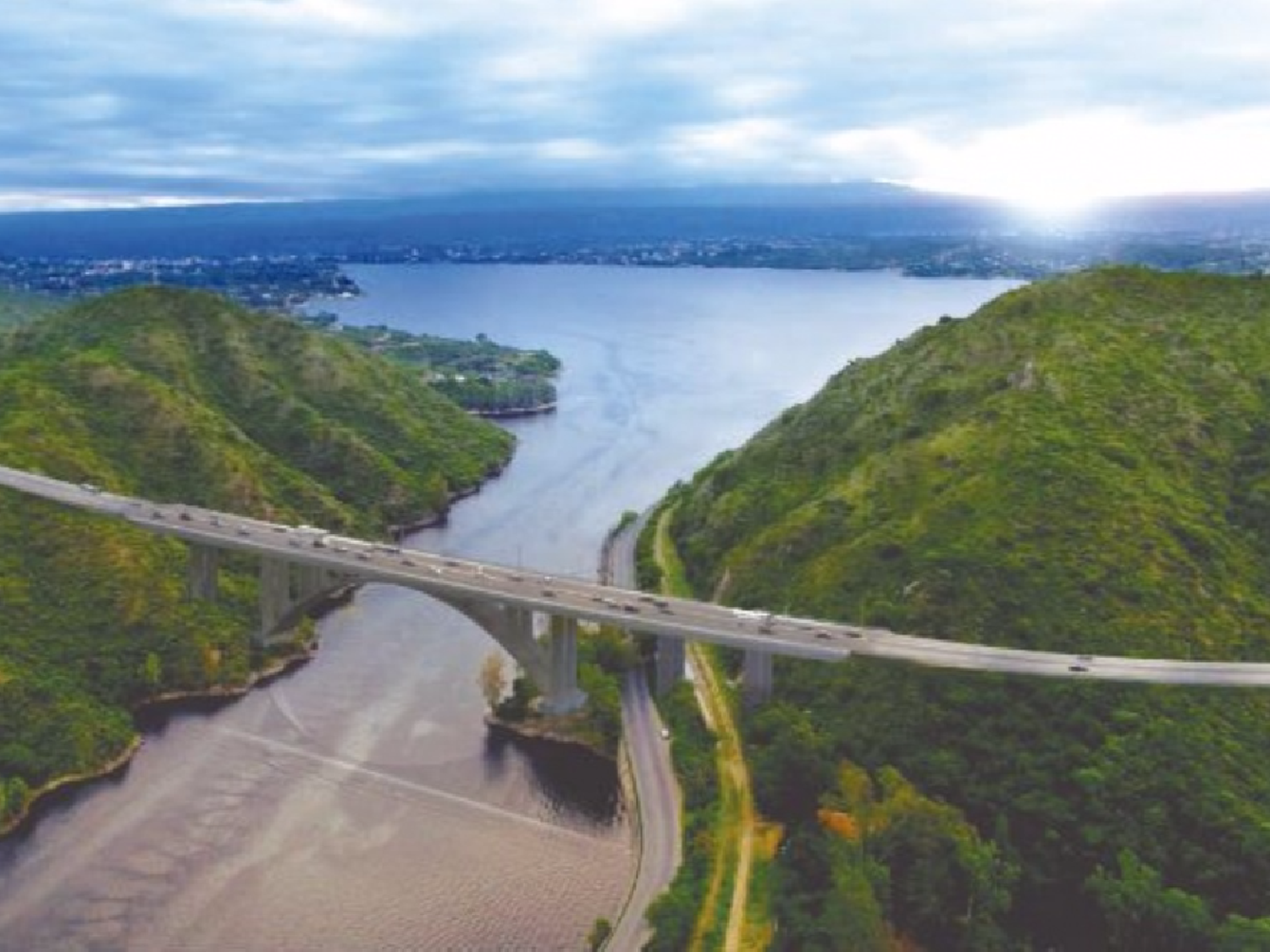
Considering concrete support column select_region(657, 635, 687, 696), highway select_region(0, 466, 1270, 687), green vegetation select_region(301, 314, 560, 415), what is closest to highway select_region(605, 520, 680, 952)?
concrete support column select_region(657, 635, 687, 696)

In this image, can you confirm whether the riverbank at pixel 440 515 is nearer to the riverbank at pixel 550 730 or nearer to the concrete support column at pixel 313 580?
the concrete support column at pixel 313 580

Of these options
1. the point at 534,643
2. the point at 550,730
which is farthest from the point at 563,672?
the point at 550,730

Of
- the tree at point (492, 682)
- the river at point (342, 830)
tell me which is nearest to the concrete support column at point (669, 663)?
the river at point (342, 830)

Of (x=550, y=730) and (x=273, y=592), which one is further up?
(x=273, y=592)

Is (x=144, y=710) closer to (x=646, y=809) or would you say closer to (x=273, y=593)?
(x=273, y=593)

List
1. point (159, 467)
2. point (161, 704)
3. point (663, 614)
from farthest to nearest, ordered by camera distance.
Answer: point (159, 467) < point (161, 704) < point (663, 614)

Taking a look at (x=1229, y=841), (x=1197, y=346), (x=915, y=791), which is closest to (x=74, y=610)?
(x=915, y=791)

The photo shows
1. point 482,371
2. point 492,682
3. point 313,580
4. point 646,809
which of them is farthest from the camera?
point 482,371
